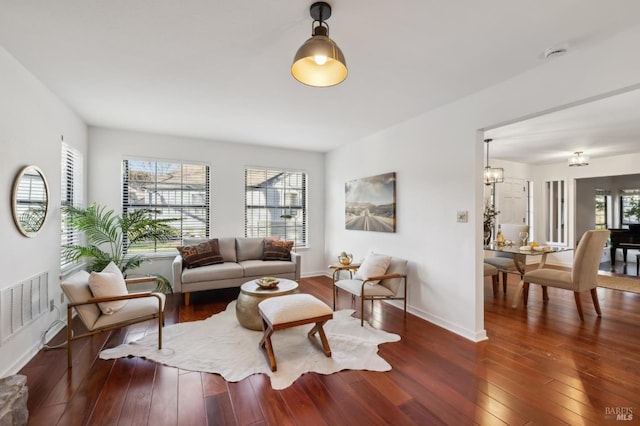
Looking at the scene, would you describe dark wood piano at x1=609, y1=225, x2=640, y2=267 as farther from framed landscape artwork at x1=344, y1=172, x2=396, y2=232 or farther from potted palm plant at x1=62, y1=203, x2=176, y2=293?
potted palm plant at x1=62, y1=203, x2=176, y2=293

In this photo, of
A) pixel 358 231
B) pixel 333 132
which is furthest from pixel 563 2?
pixel 358 231

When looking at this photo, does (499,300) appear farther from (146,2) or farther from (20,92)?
(20,92)

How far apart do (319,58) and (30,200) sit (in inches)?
117

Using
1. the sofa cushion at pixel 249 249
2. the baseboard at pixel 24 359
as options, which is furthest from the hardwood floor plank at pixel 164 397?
the sofa cushion at pixel 249 249

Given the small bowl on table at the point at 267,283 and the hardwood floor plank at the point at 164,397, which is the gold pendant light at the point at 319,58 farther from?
the hardwood floor plank at the point at 164,397

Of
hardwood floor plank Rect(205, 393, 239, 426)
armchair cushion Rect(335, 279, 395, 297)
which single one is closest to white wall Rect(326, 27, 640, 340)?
armchair cushion Rect(335, 279, 395, 297)

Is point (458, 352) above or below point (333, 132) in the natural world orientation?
below

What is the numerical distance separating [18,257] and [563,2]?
4.47m

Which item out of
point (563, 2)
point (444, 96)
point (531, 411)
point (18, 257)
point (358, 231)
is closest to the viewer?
point (563, 2)

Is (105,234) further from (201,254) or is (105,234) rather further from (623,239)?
(623,239)

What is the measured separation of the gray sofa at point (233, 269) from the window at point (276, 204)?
0.60 m

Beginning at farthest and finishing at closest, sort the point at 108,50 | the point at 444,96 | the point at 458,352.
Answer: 1. the point at 444,96
2. the point at 458,352
3. the point at 108,50

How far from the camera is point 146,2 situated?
174 centimetres

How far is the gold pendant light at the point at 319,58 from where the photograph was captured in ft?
5.49
